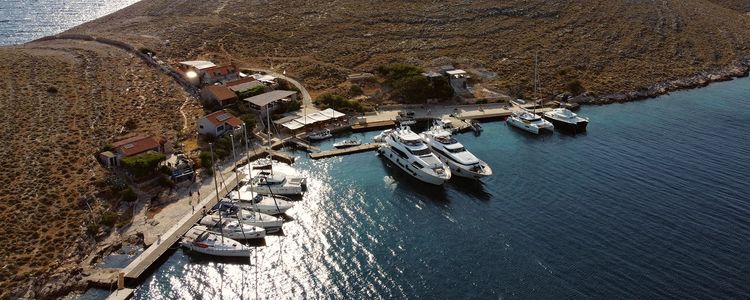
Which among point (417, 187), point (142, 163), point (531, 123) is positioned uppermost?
point (142, 163)

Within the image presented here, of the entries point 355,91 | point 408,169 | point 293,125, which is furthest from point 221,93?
point 408,169

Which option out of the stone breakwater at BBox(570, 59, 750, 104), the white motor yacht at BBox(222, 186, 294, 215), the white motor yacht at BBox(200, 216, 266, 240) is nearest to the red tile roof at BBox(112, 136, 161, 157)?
the white motor yacht at BBox(222, 186, 294, 215)

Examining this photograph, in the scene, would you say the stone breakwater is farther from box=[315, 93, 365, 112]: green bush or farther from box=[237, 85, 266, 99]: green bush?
box=[237, 85, 266, 99]: green bush

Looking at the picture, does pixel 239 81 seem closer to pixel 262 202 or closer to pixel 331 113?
pixel 331 113

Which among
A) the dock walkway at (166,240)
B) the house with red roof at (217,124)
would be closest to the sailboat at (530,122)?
the house with red roof at (217,124)

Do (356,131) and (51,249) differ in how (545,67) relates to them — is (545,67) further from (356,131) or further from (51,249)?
(51,249)
